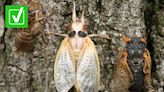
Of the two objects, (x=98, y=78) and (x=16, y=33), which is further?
(x=16, y=33)

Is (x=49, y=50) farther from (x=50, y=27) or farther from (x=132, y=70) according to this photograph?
(x=132, y=70)

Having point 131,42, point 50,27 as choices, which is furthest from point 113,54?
point 50,27

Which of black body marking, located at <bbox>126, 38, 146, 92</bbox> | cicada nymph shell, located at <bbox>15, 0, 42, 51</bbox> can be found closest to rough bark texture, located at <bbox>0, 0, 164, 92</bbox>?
cicada nymph shell, located at <bbox>15, 0, 42, 51</bbox>

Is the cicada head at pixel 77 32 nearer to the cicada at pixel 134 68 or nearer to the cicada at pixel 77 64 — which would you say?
the cicada at pixel 77 64

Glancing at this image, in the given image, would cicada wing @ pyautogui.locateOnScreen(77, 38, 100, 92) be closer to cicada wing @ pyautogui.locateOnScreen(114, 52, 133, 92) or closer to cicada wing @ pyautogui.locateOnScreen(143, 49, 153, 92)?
cicada wing @ pyautogui.locateOnScreen(114, 52, 133, 92)

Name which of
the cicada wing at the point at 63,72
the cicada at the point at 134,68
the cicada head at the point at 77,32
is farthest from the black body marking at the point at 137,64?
the cicada wing at the point at 63,72
